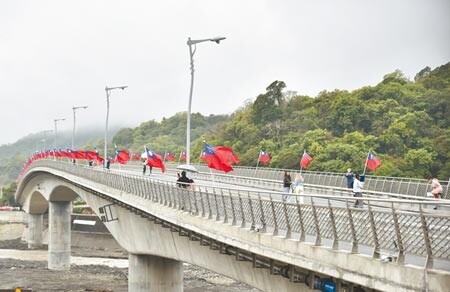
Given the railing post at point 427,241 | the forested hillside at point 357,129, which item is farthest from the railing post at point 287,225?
the forested hillside at point 357,129

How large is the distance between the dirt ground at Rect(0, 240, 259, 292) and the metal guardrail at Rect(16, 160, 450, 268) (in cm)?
3590

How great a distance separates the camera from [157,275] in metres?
43.4

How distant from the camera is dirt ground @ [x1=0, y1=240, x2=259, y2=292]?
6364 centimetres

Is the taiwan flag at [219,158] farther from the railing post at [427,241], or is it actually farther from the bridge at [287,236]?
the railing post at [427,241]

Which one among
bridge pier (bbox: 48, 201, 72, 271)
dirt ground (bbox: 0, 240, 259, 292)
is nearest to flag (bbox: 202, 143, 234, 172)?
dirt ground (bbox: 0, 240, 259, 292)

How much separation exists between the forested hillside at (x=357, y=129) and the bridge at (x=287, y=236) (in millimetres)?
24471

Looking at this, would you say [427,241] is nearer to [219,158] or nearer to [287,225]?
[287,225]

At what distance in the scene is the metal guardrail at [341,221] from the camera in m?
14.1

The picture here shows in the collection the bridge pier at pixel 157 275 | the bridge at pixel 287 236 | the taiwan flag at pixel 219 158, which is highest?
the taiwan flag at pixel 219 158

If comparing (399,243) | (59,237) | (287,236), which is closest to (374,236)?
(399,243)

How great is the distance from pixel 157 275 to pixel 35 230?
75507 mm

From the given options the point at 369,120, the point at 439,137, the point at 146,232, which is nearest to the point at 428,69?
the point at 369,120

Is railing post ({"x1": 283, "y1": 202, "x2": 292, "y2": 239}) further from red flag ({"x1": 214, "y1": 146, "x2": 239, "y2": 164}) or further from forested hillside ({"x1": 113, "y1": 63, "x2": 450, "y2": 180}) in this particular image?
forested hillside ({"x1": 113, "y1": 63, "x2": 450, "y2": 180})

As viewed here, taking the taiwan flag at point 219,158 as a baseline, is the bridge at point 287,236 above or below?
below
